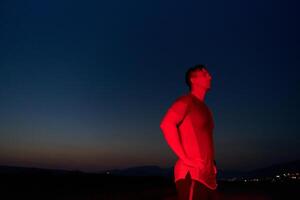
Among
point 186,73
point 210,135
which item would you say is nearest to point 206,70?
point 186,73

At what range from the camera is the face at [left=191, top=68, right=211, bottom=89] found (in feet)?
17.1

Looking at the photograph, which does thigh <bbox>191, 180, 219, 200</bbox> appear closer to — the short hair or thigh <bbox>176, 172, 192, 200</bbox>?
thigh <bbox>176, 172, 192, 200</bbox>

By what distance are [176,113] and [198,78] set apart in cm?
61

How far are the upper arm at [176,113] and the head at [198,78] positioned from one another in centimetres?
43

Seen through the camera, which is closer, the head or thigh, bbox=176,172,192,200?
thigh, bbox=176,172,192,200

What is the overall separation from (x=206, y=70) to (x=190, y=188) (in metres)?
1.30

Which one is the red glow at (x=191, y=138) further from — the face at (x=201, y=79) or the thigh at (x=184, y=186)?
the face at (x=201, y=79)

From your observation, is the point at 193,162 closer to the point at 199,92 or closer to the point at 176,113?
the point at 176,113

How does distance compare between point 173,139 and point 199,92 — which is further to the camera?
point 199,92

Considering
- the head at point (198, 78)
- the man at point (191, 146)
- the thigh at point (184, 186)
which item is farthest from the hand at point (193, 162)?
the head at point (198, 78)

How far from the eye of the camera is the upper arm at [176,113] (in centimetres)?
478

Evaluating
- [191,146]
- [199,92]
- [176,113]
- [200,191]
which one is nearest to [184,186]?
[200,191]

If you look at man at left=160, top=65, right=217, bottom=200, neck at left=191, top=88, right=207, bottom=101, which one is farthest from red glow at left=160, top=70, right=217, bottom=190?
neck at left=191, top=88, right=207, bottom=101

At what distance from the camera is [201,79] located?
521cm
